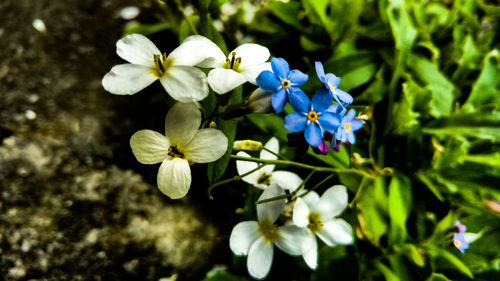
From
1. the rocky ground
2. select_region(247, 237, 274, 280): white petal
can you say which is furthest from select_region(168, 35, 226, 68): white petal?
the rocky ground

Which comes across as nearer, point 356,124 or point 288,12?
point 356,124

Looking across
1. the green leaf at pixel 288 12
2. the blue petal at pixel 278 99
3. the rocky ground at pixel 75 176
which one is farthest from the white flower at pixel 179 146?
the green leaf at pixel 288 12

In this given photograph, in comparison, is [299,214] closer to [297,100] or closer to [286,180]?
[286,180]

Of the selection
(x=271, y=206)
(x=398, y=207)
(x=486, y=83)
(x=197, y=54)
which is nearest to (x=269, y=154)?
(x=271, y=206)

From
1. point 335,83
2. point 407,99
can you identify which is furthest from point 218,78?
point 407,99

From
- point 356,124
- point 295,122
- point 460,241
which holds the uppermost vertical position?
point 295,122
